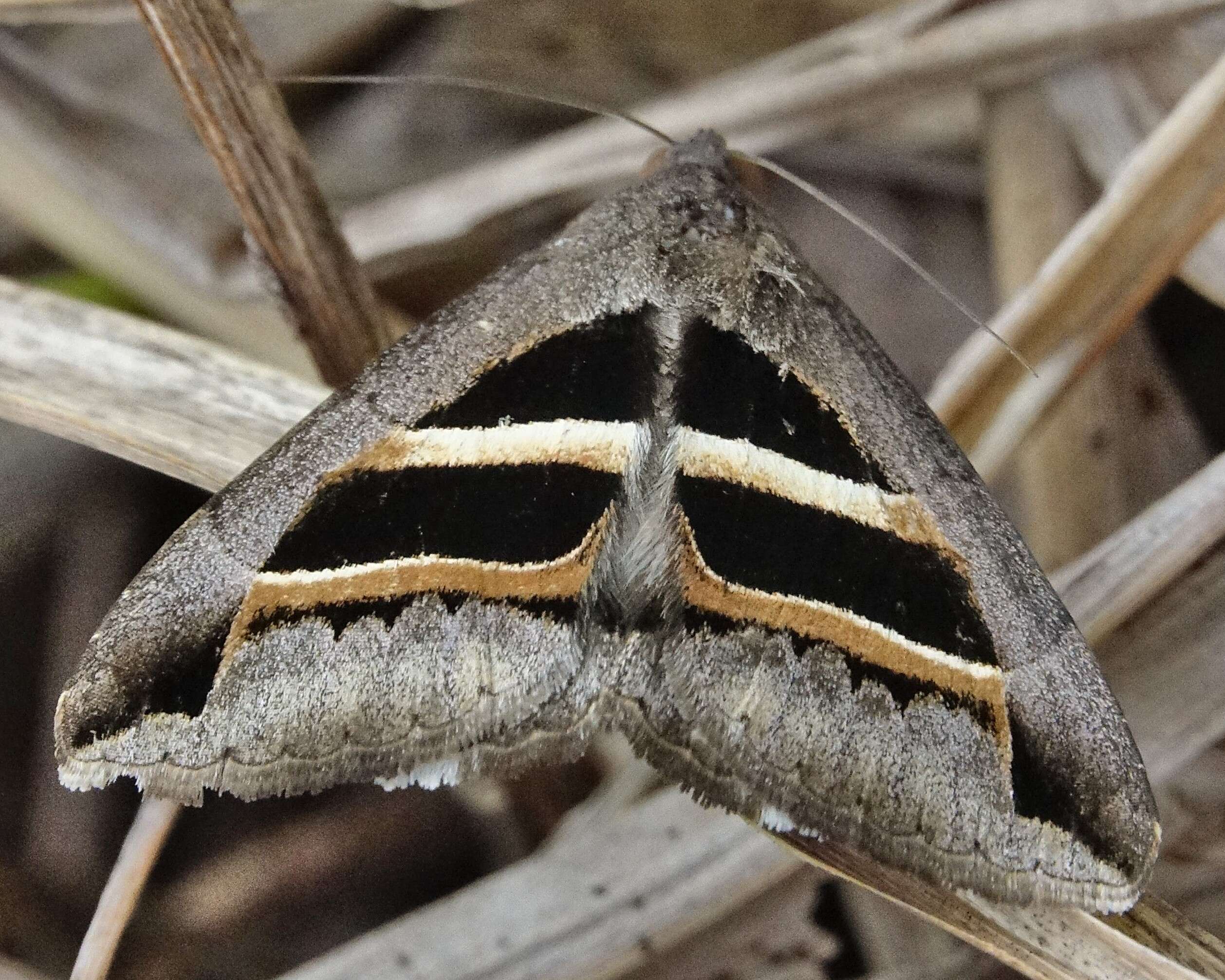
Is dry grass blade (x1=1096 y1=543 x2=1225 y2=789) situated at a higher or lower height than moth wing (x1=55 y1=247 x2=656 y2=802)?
higher

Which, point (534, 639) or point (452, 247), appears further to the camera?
point (452, 247)

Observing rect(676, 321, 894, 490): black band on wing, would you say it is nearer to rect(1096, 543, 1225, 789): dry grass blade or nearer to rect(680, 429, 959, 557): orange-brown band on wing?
rect(680, 429, 959, 557): orange-brown band on wing

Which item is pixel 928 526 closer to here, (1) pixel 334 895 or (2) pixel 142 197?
(1) pixel 334 895

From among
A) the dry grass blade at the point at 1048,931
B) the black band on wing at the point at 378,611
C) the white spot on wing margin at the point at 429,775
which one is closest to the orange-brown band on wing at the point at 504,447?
the black band on wing at the point at 378,611

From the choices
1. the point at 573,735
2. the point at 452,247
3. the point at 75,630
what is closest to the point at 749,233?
the point at 573,735

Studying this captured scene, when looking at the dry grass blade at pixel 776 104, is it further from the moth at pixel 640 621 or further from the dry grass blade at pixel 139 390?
the moth at pixel 640 621

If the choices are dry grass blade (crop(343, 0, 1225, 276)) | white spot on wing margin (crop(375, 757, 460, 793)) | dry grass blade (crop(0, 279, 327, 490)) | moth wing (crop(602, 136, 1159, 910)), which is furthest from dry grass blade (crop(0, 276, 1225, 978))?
dry grass blade (crop(343, 0, 1225, 276))
